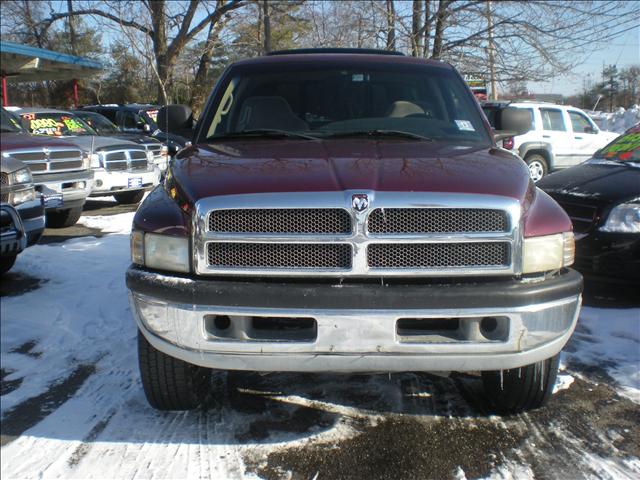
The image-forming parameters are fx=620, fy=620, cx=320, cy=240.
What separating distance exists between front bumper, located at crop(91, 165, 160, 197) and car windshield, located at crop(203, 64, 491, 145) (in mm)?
6499

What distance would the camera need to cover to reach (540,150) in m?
14.2

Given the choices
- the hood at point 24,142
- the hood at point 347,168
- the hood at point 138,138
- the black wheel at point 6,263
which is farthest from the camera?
the hood at point 138,138

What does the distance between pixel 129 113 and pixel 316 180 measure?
43.0 ft

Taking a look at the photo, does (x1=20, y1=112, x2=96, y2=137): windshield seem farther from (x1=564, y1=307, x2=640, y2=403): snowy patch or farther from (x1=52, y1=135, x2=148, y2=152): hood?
(x1=564, y1=307, x2=640, y2=403): snowy patch

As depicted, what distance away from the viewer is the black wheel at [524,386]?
3053 millimetres

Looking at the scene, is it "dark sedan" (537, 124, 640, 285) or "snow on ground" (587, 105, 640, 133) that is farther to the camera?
"snow on ground" (587, 105, 640, 133)

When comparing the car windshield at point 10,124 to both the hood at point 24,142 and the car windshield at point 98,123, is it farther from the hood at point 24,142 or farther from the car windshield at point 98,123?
the car windshield at point 98,123

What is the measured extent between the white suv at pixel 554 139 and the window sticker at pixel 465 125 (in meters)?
10.5

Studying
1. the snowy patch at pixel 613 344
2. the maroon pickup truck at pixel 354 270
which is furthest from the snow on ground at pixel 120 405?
the maroon pickup truck at pixel 354 270

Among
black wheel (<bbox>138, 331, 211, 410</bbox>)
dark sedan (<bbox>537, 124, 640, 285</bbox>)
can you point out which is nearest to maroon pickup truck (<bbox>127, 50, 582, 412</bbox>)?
black wheel (<bbox>138, 331, 211, 410</bbox>)

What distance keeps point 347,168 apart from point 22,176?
4402 mm

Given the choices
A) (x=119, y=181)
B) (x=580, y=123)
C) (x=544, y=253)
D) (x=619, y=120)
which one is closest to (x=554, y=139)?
(x=580, y=123)

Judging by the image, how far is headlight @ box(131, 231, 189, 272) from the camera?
271 centimetres

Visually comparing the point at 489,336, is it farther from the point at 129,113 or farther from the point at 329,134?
the point at 129,113
